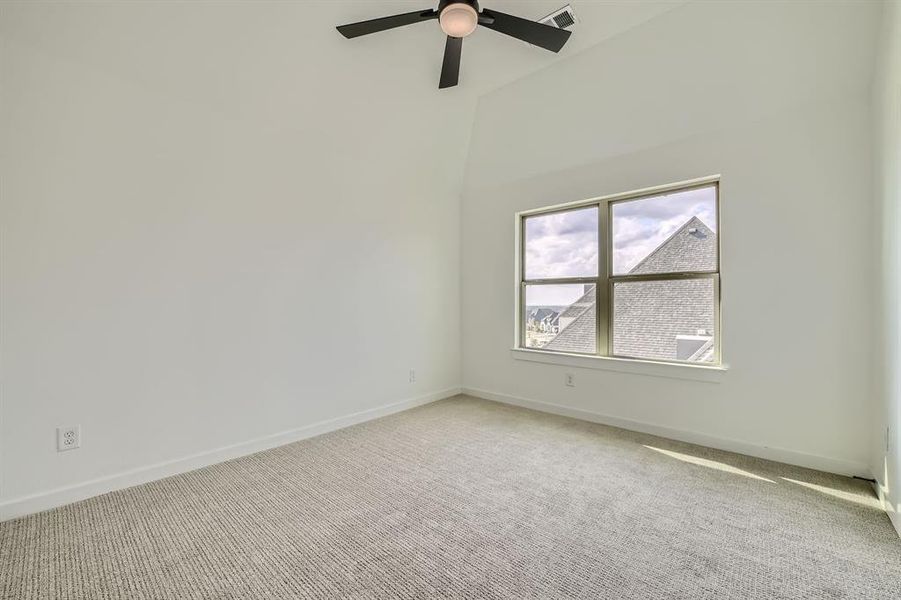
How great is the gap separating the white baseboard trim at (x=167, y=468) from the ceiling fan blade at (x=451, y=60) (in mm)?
2812

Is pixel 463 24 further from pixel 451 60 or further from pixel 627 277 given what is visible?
pixel 627 277

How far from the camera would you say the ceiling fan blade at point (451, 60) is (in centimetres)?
235

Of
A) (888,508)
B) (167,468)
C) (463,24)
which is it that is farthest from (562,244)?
(167,468)

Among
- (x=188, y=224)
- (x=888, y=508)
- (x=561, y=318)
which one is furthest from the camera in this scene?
(x=561, y=318)

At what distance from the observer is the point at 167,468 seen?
8.71 feet

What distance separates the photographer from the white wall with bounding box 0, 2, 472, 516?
220 centimetres

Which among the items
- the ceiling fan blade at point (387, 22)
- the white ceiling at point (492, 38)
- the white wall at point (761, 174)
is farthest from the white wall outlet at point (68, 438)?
the white wall at point (761, 174)

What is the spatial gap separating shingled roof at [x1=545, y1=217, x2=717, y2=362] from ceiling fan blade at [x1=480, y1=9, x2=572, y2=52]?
1.89m

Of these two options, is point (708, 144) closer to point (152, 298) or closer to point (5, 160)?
point (152, 298)

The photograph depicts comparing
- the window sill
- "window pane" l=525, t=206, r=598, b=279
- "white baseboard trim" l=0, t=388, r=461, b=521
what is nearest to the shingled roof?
the window sill

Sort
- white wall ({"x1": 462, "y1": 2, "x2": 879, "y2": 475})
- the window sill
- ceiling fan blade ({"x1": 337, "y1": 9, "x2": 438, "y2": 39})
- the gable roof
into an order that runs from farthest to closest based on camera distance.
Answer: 1. the gable roof
2. the window sill
3. white wall ({"x1": 462, "y1": 2, "x2": 879, "y2": 475})
4. ceiling fan blade ({"x1": 337, "y1": 9, "x2": 438, "y2": 39})

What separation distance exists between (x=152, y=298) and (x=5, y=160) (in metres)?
0.95

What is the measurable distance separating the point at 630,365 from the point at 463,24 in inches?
111

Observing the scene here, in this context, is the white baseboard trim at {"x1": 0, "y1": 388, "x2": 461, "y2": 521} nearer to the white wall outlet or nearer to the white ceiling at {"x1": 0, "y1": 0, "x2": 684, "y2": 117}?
the white wall outlet
